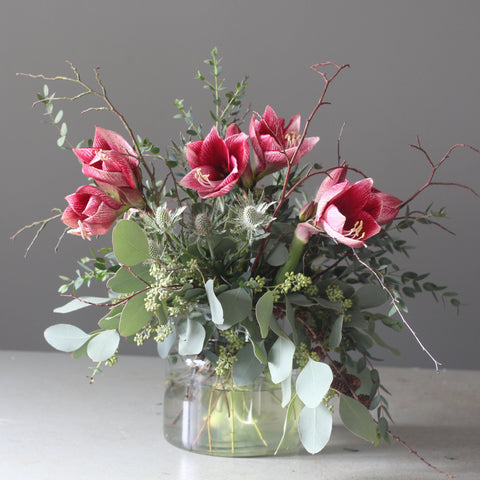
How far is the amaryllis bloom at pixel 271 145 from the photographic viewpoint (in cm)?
62

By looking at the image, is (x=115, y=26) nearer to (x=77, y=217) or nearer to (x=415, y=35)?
(x=415, y=35)

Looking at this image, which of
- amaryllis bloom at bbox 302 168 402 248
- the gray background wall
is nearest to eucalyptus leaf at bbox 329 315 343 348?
amaryllis bloom at bbox 302 168 402 248

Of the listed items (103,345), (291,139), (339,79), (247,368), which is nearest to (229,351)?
(247,368)

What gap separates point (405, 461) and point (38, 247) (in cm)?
114

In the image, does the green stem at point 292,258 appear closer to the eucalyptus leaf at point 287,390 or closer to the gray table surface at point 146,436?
the eucalyptus leaf at point 287,390

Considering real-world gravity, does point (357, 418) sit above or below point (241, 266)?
below

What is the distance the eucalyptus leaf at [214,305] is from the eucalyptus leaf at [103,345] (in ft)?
0.36

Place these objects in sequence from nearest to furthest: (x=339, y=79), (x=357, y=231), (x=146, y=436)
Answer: (x=357, y=231) < (x=146, y=436) < (x=339, y=79)

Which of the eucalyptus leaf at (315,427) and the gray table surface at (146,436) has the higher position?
the eucalyptus leaf at (315,427)

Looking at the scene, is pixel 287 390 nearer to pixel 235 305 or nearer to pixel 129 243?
pixel 235 305

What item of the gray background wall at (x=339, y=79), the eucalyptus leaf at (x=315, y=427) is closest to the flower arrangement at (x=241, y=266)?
the eucalyptus leaf at (x=315, y=427)

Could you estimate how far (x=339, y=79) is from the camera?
153 centimetres

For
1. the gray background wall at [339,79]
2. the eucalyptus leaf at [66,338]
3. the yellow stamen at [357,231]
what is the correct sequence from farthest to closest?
the gray background wall at [339,79]
the eucalyptus leaf at [66,338]
the yellow stamen at [357,231]

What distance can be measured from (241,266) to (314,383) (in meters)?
0.15
